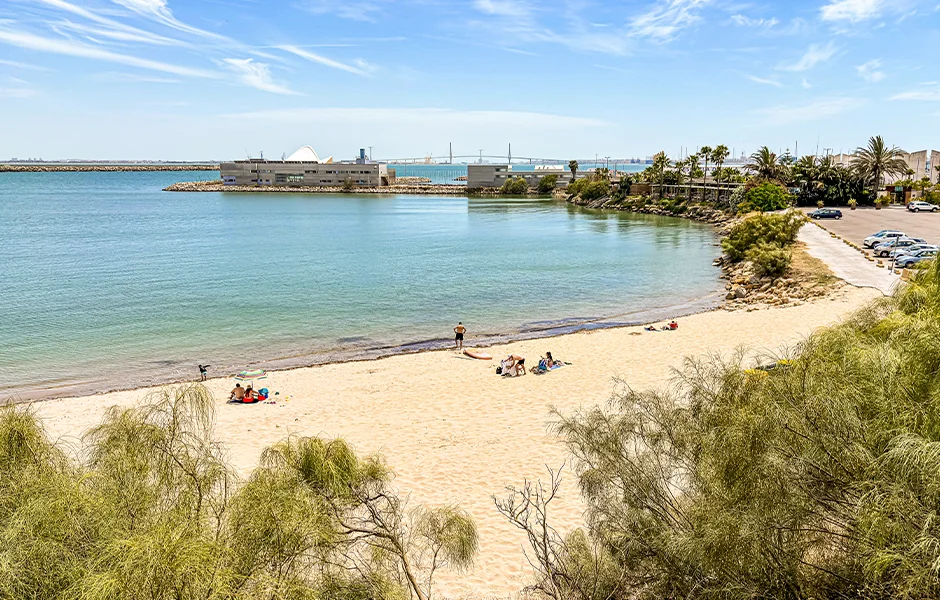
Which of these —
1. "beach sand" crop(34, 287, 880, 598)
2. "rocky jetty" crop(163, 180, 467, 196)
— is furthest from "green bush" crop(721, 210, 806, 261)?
"rocky jetty" crop(163, 180, 467, 196)

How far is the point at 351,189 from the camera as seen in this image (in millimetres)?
157500

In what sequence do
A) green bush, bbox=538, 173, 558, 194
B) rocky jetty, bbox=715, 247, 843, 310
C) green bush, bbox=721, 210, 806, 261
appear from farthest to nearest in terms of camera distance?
green bush, bbox=538, 173, 558, 194
green bush, bbox=721, 210, 806, 261
rocky jetty, bbox=715, 247, 843, 310

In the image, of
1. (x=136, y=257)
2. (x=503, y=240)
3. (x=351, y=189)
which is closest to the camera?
(x=136, y=257)

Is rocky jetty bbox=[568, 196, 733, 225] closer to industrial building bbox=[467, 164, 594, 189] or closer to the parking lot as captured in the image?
the parking lot

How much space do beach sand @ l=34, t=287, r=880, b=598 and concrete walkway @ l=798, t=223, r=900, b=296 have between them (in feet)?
16.5

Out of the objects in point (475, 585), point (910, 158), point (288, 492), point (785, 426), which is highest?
point (910, 158)

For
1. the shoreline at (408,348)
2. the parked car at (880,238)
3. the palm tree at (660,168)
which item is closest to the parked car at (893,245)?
the parked car at (880,238)

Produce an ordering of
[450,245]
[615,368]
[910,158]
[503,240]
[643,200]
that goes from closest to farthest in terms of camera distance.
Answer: [615,368] < [450,245] < [503,240] < [910,158] < [643,200]

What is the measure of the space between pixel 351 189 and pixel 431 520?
156 m

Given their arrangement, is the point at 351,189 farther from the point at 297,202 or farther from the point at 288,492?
the point at 288,492

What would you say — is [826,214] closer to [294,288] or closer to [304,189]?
[294,288]

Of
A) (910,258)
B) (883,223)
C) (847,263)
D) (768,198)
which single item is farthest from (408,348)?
(768,198)

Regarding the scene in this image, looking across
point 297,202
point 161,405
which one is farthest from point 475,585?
point 297,202

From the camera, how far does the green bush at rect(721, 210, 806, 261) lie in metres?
45.8
